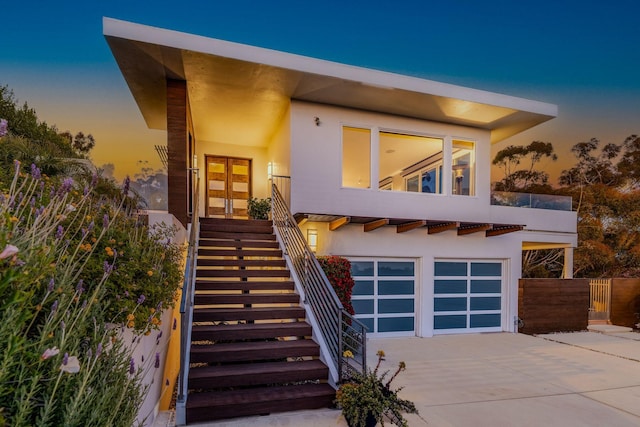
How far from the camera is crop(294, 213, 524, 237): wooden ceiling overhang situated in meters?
6.63

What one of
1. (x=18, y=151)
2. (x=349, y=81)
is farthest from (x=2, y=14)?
(x=349, y=81)

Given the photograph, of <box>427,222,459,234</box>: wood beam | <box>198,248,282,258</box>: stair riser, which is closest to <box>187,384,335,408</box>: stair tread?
<box>198,248,282,258</box>: stair riser

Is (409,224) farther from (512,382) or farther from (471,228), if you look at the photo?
(512,382)

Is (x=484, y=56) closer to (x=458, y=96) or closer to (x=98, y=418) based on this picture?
(x=458, y=96)

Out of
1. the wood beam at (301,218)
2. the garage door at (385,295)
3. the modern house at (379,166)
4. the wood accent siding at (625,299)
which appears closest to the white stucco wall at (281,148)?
the modern house at (379,166)

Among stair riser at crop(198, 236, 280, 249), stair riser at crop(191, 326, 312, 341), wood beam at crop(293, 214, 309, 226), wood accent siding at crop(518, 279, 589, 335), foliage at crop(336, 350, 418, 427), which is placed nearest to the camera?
foliage at crop(336, 350, 418, 427)

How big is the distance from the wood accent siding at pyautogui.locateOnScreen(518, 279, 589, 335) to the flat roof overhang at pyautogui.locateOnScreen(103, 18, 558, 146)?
14.0ft

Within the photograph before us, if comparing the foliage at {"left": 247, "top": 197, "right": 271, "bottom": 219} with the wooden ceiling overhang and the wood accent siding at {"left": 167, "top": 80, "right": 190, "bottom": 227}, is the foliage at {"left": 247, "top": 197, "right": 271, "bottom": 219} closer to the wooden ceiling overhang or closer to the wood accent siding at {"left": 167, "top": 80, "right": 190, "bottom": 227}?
the wooden ceiling overhang

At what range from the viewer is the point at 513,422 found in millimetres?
3438

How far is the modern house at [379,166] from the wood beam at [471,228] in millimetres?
48

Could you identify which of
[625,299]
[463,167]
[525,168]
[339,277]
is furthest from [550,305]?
[525,168]

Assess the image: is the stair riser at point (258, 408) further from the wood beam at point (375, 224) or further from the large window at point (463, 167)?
the large window at point (463, 167)

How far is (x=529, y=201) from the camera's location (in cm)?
→ 891

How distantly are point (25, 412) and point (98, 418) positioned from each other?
0.42m
